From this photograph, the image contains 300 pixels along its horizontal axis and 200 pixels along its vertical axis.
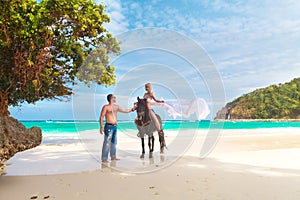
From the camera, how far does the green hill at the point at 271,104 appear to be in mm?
113250

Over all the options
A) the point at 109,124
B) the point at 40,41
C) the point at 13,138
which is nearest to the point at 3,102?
the point at 13,138

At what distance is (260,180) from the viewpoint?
18.7ft

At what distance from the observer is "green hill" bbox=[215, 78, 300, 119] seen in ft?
372

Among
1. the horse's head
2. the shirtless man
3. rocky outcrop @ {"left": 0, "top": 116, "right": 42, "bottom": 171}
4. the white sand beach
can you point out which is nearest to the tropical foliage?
the white sand beach

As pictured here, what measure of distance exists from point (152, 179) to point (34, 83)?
13.6ft

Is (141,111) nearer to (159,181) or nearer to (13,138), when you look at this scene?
(159,181)

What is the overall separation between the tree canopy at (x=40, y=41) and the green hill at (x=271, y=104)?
4158 inches

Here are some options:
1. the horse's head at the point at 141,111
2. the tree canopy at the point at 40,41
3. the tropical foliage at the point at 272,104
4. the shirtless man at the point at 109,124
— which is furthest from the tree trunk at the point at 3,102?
the tropical foliage at the point at 272,104

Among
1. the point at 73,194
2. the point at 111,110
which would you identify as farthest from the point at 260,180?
the point at 111,110

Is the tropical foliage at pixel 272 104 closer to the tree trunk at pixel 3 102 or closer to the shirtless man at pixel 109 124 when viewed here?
the shirtless man at pixel 109 124

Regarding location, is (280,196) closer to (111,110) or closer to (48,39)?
(111,110)

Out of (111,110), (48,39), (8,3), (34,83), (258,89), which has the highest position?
(258,89)

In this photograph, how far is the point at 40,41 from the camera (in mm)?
5945

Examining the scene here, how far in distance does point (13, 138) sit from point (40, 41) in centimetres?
281
